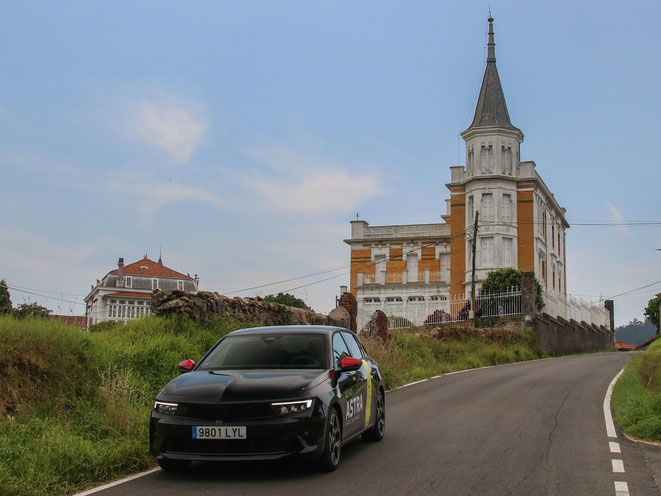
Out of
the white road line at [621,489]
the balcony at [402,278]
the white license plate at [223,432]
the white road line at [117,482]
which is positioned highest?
the balcony at [402,278]

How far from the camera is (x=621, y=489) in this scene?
23.9 ft

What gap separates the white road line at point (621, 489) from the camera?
7102 millimetres

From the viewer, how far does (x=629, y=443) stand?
33.3 ft

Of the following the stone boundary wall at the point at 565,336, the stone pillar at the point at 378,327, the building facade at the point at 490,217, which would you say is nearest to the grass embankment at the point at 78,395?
the stone pillar at the point at 378,327

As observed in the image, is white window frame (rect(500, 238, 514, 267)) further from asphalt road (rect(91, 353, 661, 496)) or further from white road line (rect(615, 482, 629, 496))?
white road line (rect(615, 482, 629, 496))

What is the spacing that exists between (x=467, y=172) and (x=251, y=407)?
56.3 m

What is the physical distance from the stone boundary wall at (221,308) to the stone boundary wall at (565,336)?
21.3 meters

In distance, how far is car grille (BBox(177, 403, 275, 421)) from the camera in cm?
756

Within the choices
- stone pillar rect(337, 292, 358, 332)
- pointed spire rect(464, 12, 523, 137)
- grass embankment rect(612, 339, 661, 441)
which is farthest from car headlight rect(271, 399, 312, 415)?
pointed spire rect(464, 12, 523, 137)

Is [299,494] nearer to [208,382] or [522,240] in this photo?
[208,382]

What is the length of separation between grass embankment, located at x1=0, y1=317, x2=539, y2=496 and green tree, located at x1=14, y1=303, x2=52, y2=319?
0.74m

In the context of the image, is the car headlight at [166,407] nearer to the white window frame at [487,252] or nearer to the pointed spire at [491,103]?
the white window frame at [487,252]

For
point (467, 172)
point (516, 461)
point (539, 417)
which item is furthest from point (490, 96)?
point (516, 461)

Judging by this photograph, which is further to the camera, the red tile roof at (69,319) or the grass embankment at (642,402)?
the red tile roof at (69,319)
